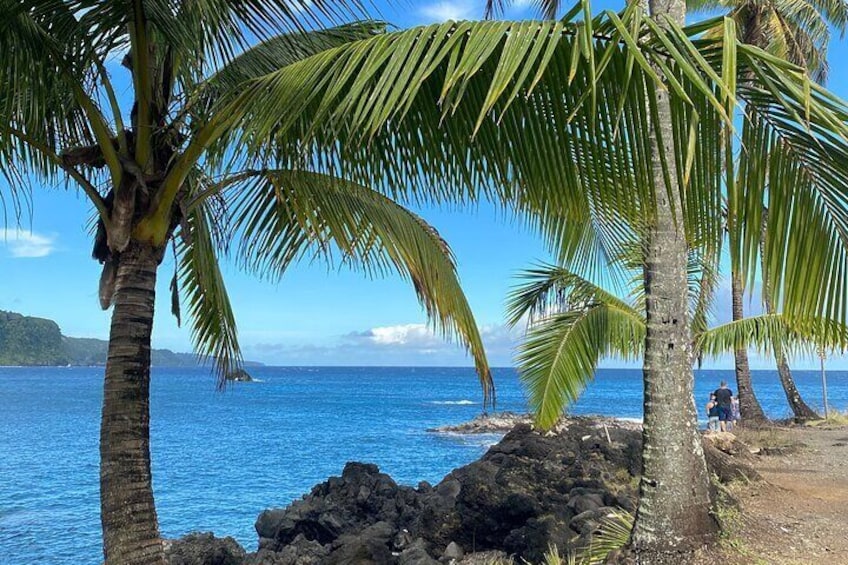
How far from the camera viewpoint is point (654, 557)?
4.56 meters

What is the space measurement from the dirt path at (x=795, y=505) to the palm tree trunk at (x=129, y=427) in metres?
4.22

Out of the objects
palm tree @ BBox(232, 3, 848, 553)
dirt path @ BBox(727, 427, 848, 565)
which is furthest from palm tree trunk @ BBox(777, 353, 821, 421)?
palm tree @ BBox(232, 3, 848, 553)

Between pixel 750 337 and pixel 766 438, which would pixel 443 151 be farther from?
pixel 766 438

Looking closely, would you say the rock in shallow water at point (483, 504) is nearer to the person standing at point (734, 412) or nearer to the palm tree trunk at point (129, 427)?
the person standing at point (734, 412)

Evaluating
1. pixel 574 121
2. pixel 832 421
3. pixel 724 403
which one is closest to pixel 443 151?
pixel 574 121

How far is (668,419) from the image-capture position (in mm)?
4613

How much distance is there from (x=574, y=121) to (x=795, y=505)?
25.9 ft

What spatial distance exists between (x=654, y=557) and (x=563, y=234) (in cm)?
257

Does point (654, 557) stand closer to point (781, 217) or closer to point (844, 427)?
point (781, 217)

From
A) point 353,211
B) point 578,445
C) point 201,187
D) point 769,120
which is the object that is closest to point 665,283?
point 769,120

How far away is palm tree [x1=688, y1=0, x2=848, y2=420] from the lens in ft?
55.7

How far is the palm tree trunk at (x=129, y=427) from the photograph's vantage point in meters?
4.28

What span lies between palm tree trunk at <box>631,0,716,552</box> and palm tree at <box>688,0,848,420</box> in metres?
13.6

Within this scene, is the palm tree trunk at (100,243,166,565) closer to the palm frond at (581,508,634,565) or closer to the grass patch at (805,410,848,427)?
the palm frond at (581,508,634,565)
